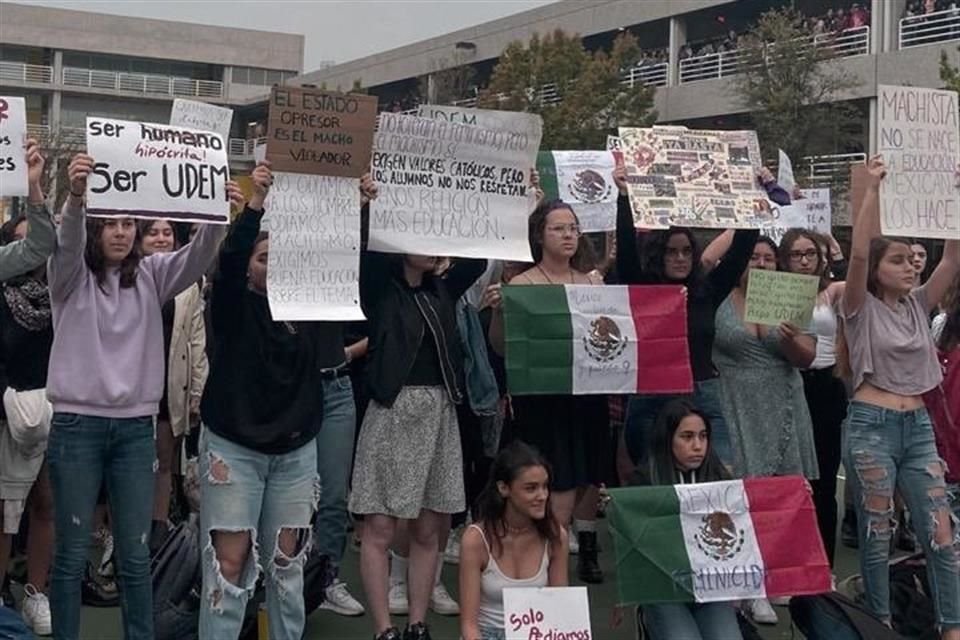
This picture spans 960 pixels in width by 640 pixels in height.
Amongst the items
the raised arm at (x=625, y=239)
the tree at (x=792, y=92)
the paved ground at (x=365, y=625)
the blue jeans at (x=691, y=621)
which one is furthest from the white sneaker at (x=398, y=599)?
the tree at (x=792, y=92)

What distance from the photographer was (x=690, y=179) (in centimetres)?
559

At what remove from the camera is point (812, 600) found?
4910 millimetres

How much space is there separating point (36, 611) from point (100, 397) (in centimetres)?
135

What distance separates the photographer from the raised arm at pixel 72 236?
423cm

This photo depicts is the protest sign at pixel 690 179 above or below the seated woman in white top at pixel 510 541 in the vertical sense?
above

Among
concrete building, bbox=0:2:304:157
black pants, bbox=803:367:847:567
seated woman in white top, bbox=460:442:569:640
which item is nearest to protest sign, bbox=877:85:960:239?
black pants, bbox=803:367:847:567

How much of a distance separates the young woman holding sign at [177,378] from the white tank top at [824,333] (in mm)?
3006

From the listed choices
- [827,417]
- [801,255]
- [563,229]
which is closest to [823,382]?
[827,417]

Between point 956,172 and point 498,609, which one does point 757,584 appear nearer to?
point 498,609

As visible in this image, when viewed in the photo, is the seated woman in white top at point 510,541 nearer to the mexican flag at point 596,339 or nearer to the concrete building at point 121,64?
the mexican flag at point 596,339

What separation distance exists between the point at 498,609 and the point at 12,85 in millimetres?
52329

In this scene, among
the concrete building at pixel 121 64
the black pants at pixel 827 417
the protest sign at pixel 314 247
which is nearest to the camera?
the protest sign at pixel 314 247

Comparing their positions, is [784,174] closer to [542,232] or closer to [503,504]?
[542,232]

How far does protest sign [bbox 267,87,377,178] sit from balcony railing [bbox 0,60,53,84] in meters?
52.1
